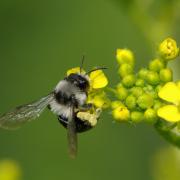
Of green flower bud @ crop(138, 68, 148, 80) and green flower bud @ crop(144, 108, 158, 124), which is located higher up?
green flower bud @ crop(138, 68, 148, 80)

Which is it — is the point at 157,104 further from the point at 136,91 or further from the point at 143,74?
the point at 143,74

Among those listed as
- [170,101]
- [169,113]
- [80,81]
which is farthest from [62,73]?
[169,113]

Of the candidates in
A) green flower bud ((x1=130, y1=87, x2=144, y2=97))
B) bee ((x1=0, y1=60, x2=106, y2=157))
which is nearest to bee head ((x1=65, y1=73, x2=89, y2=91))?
bee ((x1=0, y1=60, x2=106, y2=157))

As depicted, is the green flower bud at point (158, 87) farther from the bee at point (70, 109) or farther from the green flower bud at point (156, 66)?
the bee at point (70, 109)

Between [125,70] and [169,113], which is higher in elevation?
[125,70]

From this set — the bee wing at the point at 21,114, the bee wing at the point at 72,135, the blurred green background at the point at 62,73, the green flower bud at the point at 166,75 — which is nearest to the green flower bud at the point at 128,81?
the green flower bud at the point at 166,75

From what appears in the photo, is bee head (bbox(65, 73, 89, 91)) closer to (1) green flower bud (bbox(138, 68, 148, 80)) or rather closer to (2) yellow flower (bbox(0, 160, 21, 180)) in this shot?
(1) green flower bud (bbox(138, 68, 148, 80))
